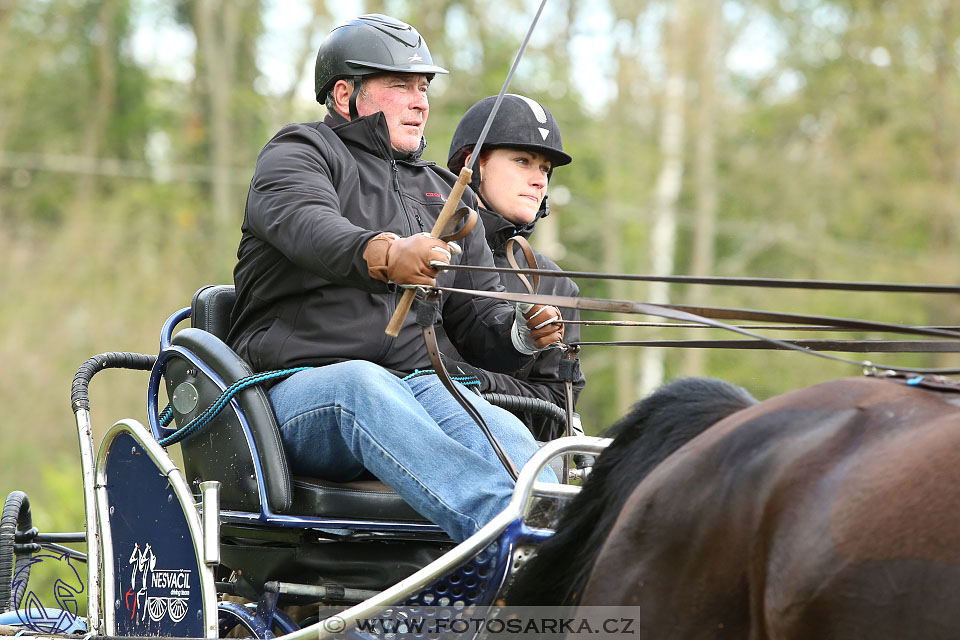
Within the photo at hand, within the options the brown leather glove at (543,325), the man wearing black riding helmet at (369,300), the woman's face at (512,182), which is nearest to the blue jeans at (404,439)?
the man wearing black riding helmet at (369,300)

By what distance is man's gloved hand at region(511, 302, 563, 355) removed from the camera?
3711 millimetres

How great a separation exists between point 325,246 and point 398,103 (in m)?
0.89

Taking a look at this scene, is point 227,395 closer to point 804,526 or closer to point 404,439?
point 404,439

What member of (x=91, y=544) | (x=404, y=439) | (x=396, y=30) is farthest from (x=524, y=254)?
(x=91, y=544)

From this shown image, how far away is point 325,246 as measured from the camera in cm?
321

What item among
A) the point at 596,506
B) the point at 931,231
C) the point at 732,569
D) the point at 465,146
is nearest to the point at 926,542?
the point at 732,569

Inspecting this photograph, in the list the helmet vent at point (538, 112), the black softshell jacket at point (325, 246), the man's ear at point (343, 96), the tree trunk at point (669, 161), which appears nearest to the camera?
the black softshell jacket at point (325, 246)

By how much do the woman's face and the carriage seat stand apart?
152cm

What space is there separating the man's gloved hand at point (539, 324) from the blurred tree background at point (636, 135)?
47.9ft

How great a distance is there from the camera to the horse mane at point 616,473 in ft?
7.66

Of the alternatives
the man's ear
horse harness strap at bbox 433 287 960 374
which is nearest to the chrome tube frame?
the man's ear

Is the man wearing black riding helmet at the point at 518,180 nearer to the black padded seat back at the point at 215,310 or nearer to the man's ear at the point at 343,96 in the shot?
the man's ear at the point at 343,96

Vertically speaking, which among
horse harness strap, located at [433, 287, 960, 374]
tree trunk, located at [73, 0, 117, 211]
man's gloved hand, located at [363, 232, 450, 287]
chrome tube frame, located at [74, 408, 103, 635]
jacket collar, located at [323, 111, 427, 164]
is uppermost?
tree trunk, located at [73, 0, 117, 211]

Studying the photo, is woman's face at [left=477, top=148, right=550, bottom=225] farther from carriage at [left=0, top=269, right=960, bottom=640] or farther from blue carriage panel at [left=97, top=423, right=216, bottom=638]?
blue carriage panel at [left=97, top=423, right=216, bottom=638]
